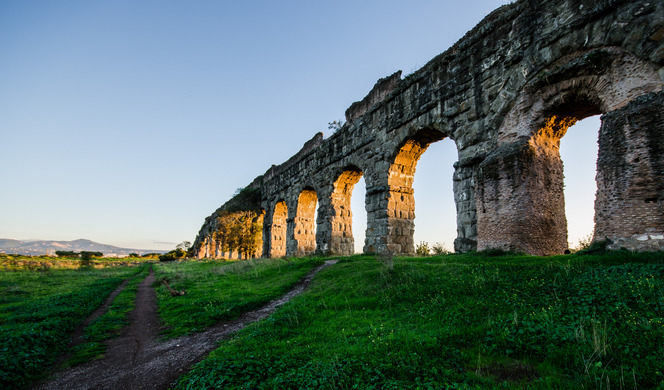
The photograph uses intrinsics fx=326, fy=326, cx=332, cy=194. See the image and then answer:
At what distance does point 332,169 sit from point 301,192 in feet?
11.6

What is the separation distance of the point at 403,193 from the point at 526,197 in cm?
557

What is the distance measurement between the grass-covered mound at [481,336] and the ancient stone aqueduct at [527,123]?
1.57 meters

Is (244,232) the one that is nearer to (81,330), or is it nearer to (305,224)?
(305,224)

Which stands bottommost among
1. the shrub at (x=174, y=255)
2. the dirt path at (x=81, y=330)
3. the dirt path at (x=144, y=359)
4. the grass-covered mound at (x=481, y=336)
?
the shrub at (x=174, y=255)

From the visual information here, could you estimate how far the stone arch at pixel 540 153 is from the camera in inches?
241

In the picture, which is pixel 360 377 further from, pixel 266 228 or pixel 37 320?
pixel 266 228

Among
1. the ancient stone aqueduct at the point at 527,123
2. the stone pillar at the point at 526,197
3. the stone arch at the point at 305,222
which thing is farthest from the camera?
the stone arch at the point at 305,222

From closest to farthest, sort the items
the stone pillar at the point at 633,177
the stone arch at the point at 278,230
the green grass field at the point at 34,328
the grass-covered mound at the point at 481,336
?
the grass-covered mound at the point at 481,336 → the green grass field at the point at 34,328 → the stone pillar at the point at 633,177 → the stone arch at the point at 278,230

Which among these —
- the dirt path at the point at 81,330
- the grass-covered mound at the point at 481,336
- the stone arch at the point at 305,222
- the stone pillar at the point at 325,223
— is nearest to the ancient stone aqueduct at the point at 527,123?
the grass-covered mound at the point at 481,336

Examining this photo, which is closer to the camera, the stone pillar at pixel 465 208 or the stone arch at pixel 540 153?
the stone arch at pixel 540 153

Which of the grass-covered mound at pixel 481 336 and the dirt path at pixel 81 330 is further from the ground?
the grass-covered mound at pixel 481 336

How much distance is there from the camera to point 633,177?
16.6ft

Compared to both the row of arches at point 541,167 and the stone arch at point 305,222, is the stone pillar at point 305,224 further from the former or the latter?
the row of arches at point 541,167

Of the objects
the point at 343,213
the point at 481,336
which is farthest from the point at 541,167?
the point at 343,213
